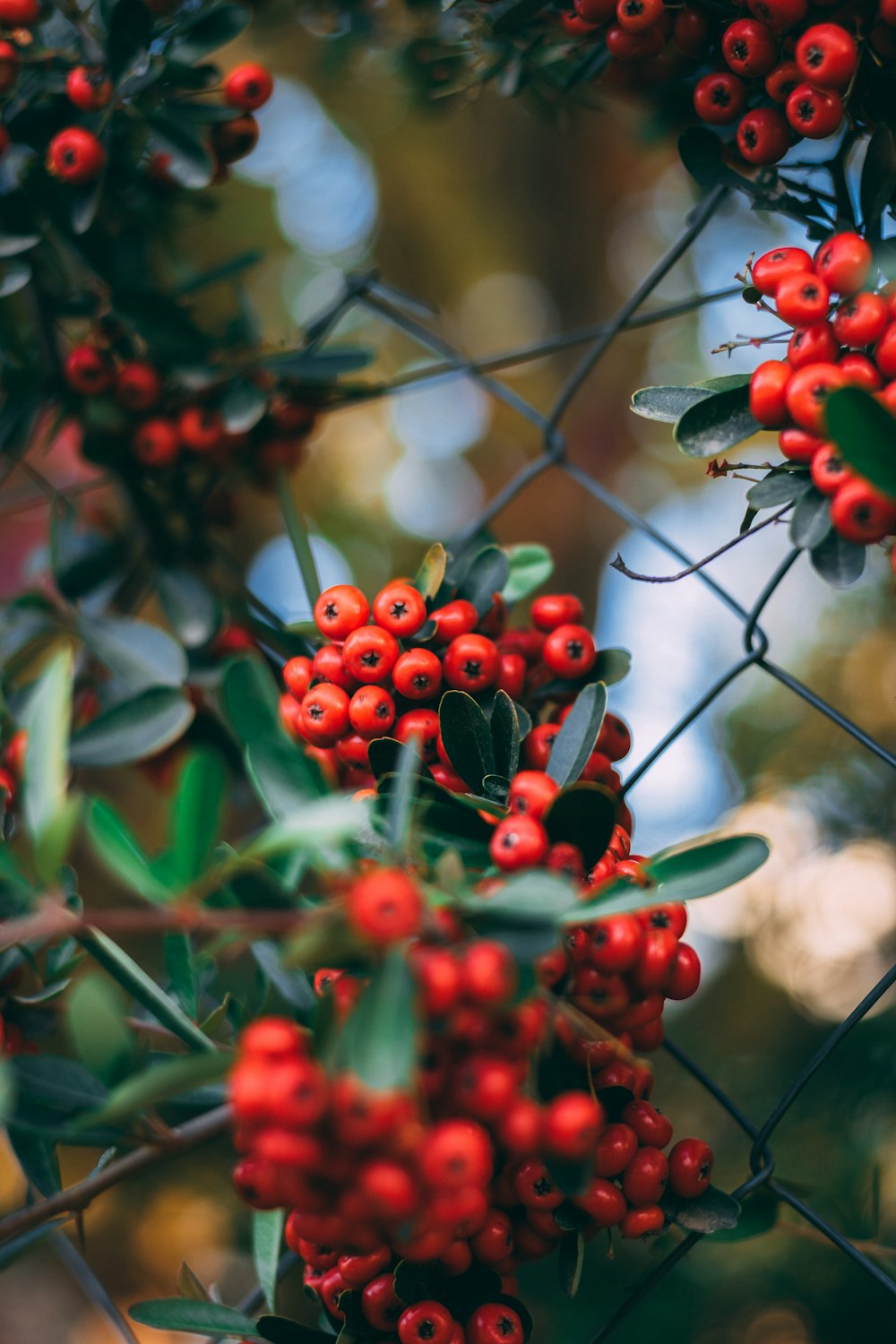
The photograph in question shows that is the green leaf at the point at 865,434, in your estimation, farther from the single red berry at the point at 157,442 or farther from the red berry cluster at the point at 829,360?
the single red berry at the point at 157,442

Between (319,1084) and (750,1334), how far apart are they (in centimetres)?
100

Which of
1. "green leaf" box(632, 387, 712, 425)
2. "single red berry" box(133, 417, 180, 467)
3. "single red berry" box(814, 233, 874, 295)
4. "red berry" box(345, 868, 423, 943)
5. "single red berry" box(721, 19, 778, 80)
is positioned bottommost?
"single red berry" box(133, 417, 180, 467)

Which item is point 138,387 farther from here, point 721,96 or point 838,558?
point 838,558

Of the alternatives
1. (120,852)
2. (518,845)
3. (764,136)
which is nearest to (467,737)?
(518,845)

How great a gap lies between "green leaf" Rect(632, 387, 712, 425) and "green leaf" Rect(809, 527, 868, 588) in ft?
0.47

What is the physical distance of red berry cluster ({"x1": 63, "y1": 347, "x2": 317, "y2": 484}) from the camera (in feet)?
3.35

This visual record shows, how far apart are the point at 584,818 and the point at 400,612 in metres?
0.24

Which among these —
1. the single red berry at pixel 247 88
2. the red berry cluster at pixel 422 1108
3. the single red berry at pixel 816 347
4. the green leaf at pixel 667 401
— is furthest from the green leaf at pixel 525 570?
the single red berry at pixel 247 88

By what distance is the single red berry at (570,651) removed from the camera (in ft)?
2.35

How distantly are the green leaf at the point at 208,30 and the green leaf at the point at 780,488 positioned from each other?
67 cm

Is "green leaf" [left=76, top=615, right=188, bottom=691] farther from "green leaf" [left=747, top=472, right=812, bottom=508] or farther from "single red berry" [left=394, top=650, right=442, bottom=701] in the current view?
"green leaf" [left=747, top=472, right=812, bottom=508]

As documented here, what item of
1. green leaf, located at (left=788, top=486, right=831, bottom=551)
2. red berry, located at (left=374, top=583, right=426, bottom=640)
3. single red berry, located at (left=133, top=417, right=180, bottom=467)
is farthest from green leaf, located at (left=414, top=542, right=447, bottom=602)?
single red berry, located at (left=133, top=417, right=180, bottom=467)

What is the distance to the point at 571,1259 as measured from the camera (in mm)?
529

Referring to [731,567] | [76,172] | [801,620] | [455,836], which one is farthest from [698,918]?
[76,172]
